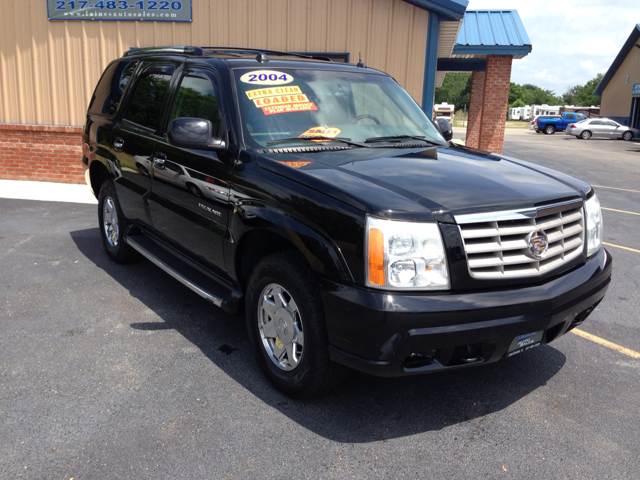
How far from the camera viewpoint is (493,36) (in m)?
14.7

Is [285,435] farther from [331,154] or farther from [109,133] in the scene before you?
[109,133]

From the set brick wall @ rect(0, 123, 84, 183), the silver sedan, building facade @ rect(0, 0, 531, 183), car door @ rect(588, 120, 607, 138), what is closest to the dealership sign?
building facade @ rect(0, 0, 531, 183)

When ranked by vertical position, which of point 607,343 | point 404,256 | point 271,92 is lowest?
point 607,343

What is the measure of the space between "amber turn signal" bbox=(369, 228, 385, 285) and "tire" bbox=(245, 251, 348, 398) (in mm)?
409

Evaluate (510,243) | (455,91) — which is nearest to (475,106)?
(510,243)

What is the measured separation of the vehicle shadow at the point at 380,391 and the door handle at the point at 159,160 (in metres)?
1.21

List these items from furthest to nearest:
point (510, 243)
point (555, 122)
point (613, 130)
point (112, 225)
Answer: point (555, 122) → point (613, 130) → point (112, 225) → point (510, 243)

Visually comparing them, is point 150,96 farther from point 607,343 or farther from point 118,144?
point 607,343

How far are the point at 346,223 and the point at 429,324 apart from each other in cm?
64

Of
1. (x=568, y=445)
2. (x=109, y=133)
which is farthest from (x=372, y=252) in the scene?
(x=109, y=133)

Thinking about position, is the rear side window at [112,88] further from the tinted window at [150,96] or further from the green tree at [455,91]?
the green tree at [455,91]

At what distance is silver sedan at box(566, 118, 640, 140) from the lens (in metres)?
38.8

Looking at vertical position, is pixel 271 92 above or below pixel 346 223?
above

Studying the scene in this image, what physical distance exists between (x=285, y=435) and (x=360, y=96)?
257 centimetres
